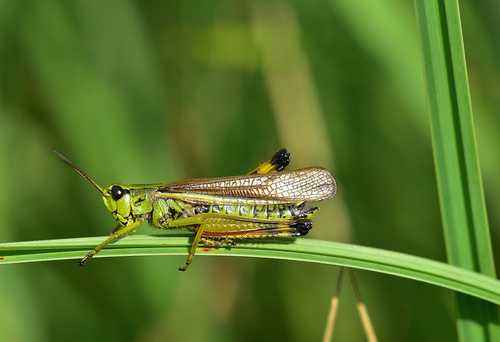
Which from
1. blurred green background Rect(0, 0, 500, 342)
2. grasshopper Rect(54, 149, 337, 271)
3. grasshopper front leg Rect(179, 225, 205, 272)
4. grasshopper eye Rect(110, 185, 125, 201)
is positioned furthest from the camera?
blurred green background Rect(0, 0, 500, 342)

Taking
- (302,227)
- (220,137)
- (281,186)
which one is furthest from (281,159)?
(220,137)

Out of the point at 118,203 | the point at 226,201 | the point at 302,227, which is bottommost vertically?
the point at 302,227

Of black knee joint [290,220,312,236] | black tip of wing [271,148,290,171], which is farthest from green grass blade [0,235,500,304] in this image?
black tip of wing [271,148,290,171]

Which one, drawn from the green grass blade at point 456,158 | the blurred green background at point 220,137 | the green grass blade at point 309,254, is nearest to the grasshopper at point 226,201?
the green grass blade at point 309,254

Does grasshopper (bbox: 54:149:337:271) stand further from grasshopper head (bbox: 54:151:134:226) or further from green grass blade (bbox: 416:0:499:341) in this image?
green grass blade (bbox: 416:0:499:341)

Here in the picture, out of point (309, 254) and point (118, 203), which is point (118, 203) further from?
point (309, 254)

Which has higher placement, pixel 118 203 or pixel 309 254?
pixel 118 203

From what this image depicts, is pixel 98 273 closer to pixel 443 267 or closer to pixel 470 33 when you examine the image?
pixel 443 267
